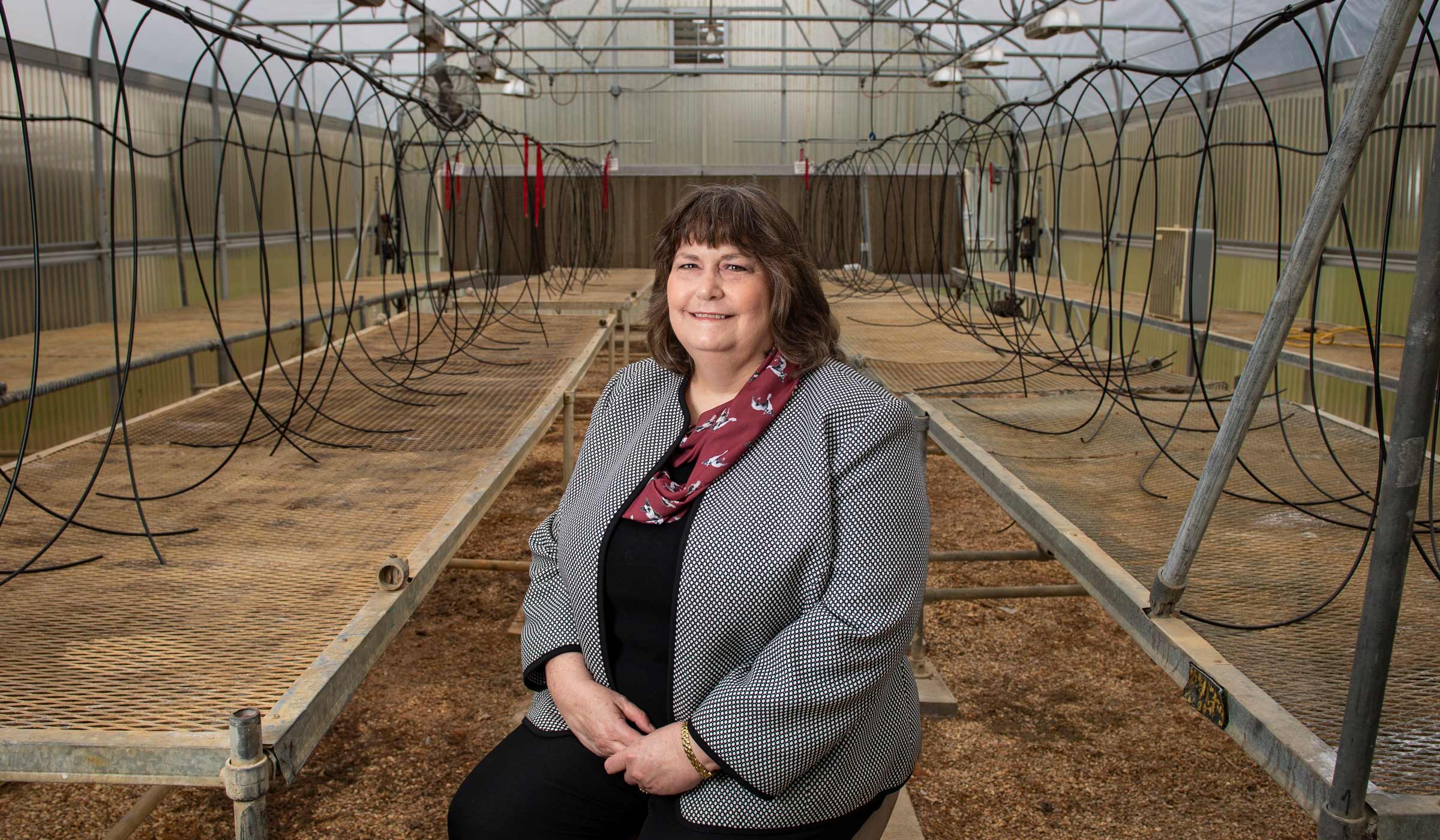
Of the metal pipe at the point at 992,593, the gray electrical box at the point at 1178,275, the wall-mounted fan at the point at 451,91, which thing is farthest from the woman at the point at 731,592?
the wall-mounted fan at the point at 451,91

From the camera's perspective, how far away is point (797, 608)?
1607 millimetres

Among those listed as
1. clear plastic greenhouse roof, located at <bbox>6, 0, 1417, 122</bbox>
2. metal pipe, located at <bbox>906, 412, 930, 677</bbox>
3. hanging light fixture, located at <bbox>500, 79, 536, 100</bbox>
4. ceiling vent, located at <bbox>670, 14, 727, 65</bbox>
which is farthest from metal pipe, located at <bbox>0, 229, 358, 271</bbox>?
ceiling vent, located at <bbox>670, 14, 727, 65</bbox>

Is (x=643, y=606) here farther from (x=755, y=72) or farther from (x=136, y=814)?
(x=755, y=72)

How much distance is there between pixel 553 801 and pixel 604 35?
16.1 meters

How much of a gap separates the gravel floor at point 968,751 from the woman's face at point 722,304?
1.49m

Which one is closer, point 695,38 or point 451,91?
point 451,91

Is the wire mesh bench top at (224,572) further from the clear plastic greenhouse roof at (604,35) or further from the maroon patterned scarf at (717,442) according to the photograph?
the clear plastic greenhouse roof at (604,35)

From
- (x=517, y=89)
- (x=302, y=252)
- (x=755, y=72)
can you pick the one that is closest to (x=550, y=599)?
(x=302, y=252)

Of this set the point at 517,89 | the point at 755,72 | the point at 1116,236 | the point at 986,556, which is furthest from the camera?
the point at 755,72

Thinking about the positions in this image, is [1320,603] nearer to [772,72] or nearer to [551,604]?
[551,604]

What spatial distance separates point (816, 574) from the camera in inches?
61.9

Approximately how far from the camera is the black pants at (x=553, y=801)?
5.50ft

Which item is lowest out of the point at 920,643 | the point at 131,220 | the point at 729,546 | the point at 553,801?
the point at 920,643

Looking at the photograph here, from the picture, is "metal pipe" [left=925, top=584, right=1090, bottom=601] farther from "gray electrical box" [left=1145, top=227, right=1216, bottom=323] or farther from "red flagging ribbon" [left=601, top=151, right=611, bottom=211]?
"red flagging ribbon" [left=601, top=151, right=611, bottom=211]
